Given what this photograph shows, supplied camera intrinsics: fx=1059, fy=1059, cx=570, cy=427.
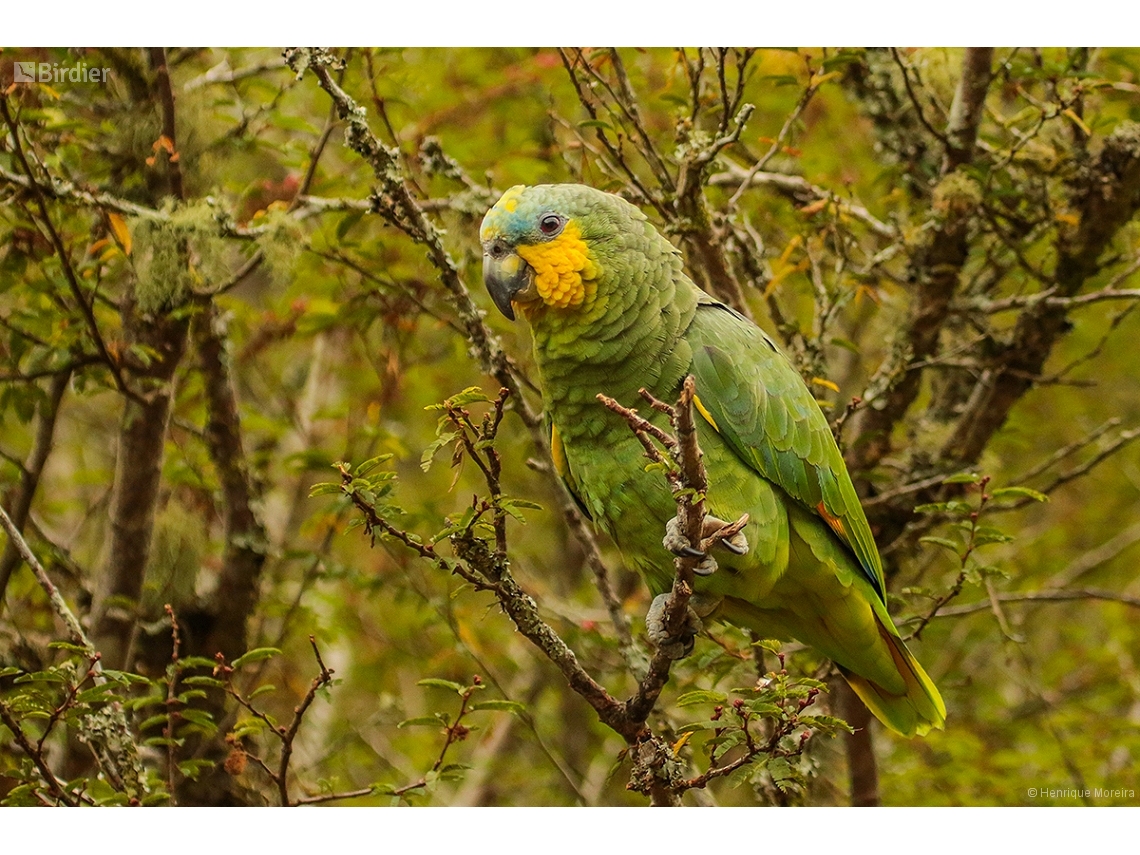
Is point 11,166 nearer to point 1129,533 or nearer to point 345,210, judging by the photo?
point 345,210

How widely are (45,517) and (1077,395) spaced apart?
11.1 feet

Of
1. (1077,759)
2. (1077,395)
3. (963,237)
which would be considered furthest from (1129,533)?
(963,237)

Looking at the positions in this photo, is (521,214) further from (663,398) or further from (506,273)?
(663,398)

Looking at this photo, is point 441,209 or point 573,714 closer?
point 441,209

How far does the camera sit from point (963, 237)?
2387 millimetres

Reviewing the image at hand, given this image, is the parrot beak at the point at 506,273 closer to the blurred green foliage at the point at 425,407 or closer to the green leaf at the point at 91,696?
the blurred green foliage at the point at 425,407

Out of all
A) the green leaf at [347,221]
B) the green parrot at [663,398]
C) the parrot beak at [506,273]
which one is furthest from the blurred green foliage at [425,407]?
the parrot beak at [506,273]

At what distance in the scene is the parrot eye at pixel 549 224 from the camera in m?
1.67

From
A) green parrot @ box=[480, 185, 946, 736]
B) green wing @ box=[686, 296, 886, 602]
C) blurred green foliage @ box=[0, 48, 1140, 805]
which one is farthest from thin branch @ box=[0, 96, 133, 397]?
green wing @ box=[686, 296, 886, 602]

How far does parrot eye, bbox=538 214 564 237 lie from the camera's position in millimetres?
1665

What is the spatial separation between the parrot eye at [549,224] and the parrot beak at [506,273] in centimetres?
6

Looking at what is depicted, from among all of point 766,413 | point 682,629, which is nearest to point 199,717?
point 682,629

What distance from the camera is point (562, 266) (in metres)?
1.68

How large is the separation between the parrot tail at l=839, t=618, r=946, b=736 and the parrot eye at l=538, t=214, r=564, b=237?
3.10 feet
